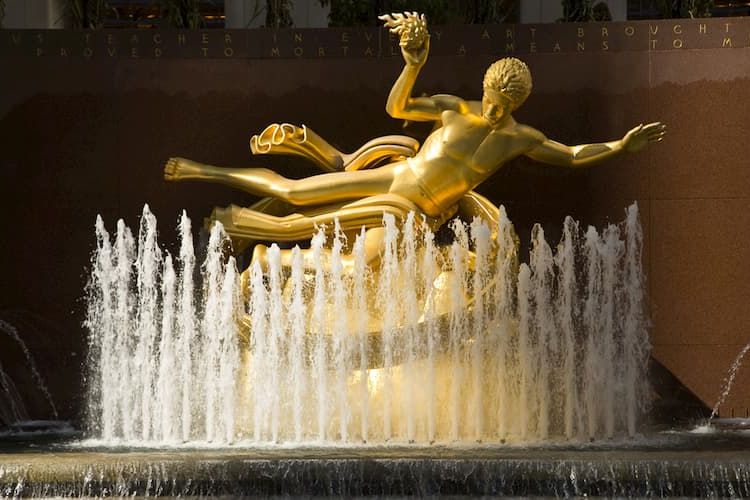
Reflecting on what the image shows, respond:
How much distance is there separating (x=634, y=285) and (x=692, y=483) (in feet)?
9.24

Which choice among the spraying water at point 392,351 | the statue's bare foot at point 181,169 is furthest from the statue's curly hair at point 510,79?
the statue's bare foot at point 181,169

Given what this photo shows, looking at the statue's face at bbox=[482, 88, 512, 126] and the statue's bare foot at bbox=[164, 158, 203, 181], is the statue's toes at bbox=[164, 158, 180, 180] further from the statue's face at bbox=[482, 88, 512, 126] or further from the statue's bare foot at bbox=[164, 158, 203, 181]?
the statue's face at bbox=[482, 88, 512, 126]

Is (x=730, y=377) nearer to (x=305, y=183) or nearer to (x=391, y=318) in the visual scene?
(x=391, y=318)

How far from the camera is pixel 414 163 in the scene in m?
11.0

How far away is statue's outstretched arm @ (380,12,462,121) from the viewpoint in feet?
34.8

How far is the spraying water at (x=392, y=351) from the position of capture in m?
10.5

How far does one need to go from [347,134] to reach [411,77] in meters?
1.37

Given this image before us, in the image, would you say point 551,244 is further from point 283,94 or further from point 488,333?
point 283,94

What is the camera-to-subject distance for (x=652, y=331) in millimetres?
11734

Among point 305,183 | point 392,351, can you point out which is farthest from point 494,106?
point 392,351

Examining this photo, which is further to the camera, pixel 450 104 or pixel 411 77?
pixel 450 104

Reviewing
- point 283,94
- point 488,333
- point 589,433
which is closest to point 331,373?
point 488,333

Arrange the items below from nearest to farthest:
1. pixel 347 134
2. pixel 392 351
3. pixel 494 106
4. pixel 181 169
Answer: pixel 392 351
pixel 494 106
pixel 181 169
pixel 347 134

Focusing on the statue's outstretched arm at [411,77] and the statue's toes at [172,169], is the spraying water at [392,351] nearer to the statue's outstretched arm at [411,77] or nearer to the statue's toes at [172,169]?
the statue's toes at [172,169]
